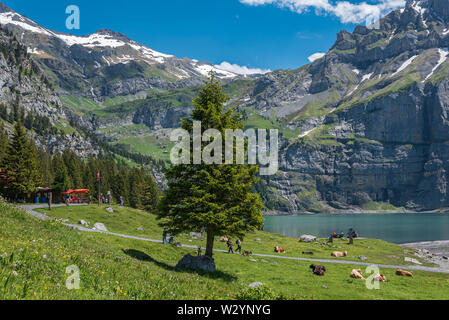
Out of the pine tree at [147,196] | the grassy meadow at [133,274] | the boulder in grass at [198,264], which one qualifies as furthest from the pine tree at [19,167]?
the boulder in grass at [198,264]

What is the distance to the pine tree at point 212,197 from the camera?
2775cm

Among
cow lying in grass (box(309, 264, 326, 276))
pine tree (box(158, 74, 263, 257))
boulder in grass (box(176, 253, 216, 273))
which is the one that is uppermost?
pine tree (box(158, 74, 263, 257))

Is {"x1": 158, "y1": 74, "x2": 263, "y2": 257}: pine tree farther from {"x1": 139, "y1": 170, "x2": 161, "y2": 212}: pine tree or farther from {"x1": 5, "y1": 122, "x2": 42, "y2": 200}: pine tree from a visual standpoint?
{"x1": 139, "y1": 170, "x2": 161, "y2": 212}: pine tree

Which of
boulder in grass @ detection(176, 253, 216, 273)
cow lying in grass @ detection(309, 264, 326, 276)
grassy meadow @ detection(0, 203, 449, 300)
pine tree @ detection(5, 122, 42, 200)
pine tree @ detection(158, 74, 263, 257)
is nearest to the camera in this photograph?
grassy meadow @ detection(0, 203, 449, 300)

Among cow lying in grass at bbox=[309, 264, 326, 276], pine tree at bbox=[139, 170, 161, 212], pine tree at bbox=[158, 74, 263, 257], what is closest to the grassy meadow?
cow lying in grass at bbox=[309, 264, 326, 276]

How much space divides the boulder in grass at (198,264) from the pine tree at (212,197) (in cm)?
197

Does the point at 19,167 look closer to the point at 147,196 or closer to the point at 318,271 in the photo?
the point at 147,196

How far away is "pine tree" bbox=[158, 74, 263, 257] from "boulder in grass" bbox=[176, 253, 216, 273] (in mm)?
1967

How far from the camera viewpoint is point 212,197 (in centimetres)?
2802

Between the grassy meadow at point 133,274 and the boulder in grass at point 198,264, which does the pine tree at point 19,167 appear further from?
the boulder in grass at point 198,264

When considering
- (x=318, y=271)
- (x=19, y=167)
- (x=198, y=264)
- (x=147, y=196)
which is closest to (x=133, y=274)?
(x=198, y=264)

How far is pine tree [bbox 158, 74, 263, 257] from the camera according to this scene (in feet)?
91.0

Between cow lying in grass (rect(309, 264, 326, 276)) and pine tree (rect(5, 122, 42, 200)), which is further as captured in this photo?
pine tree (rect(5, 122, 42, 200))
